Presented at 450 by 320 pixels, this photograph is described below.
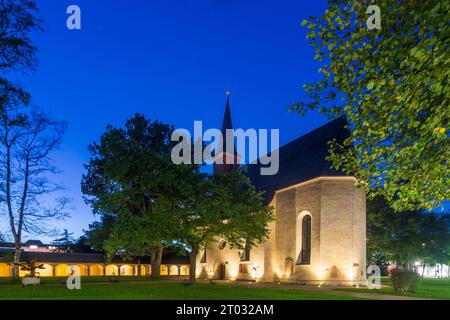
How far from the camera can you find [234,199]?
29.9m

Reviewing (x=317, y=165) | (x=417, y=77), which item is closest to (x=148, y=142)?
(x=317, y=165)

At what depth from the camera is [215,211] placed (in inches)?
1052

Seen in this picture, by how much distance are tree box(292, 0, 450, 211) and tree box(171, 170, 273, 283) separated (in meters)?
15.4

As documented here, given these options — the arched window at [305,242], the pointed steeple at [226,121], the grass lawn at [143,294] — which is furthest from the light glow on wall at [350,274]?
the pointed steeple at [226,121]

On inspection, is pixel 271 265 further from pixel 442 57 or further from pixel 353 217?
pixel 442 57

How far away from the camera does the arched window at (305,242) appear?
38.0 metres

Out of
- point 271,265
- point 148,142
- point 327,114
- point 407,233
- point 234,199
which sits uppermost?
point 148,142

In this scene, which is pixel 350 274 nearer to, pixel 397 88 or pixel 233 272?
pixel 233 272

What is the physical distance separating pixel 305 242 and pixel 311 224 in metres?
2.30

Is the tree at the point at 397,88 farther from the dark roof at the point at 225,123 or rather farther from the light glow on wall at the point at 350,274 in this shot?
the dark roof at the point at 225,123

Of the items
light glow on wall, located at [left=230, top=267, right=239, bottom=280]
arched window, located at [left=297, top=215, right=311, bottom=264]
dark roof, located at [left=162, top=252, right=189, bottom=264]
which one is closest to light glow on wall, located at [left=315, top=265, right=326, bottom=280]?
arched window, located at [left=297, top=215, right=311, bottom=264]

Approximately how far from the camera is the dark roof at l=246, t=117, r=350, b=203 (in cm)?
3838

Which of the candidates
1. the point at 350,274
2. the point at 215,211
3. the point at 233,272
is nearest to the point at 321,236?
the point at 350,274
